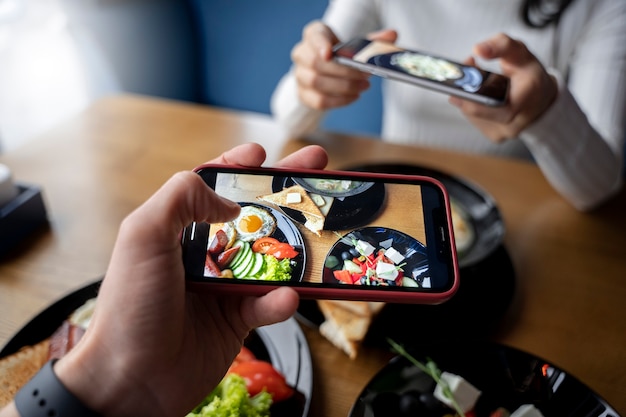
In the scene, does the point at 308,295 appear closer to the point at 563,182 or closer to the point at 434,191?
the point at 434,191

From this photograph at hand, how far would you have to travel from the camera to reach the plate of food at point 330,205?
0.55 metres

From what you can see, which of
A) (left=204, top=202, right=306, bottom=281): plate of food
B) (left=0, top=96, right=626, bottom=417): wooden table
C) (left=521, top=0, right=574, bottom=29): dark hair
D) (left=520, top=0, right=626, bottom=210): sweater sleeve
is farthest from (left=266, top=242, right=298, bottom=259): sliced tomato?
(left=521, top=0, right=574, bottom=29): dark hair

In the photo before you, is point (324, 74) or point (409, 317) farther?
point (324, 74)

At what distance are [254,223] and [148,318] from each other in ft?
0.51

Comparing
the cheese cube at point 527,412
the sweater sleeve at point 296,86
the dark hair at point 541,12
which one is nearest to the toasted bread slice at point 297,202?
the cheese cube at point 527,412

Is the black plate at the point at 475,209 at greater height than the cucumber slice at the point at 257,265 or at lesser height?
lesser

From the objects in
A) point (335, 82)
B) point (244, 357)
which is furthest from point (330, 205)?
point (335, 82)

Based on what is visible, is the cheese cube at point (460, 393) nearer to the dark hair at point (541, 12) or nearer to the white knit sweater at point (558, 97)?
the white knit sweater at point (558, 97)

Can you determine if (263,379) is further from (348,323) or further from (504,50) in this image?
(504,50)

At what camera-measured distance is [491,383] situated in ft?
1.96

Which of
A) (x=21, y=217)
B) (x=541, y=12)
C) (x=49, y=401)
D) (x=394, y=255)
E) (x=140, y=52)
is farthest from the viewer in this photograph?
(x=140, y=52)

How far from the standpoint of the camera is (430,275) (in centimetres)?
51

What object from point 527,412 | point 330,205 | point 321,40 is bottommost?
point 527,412

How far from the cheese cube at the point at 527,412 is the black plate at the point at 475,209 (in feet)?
0.66
